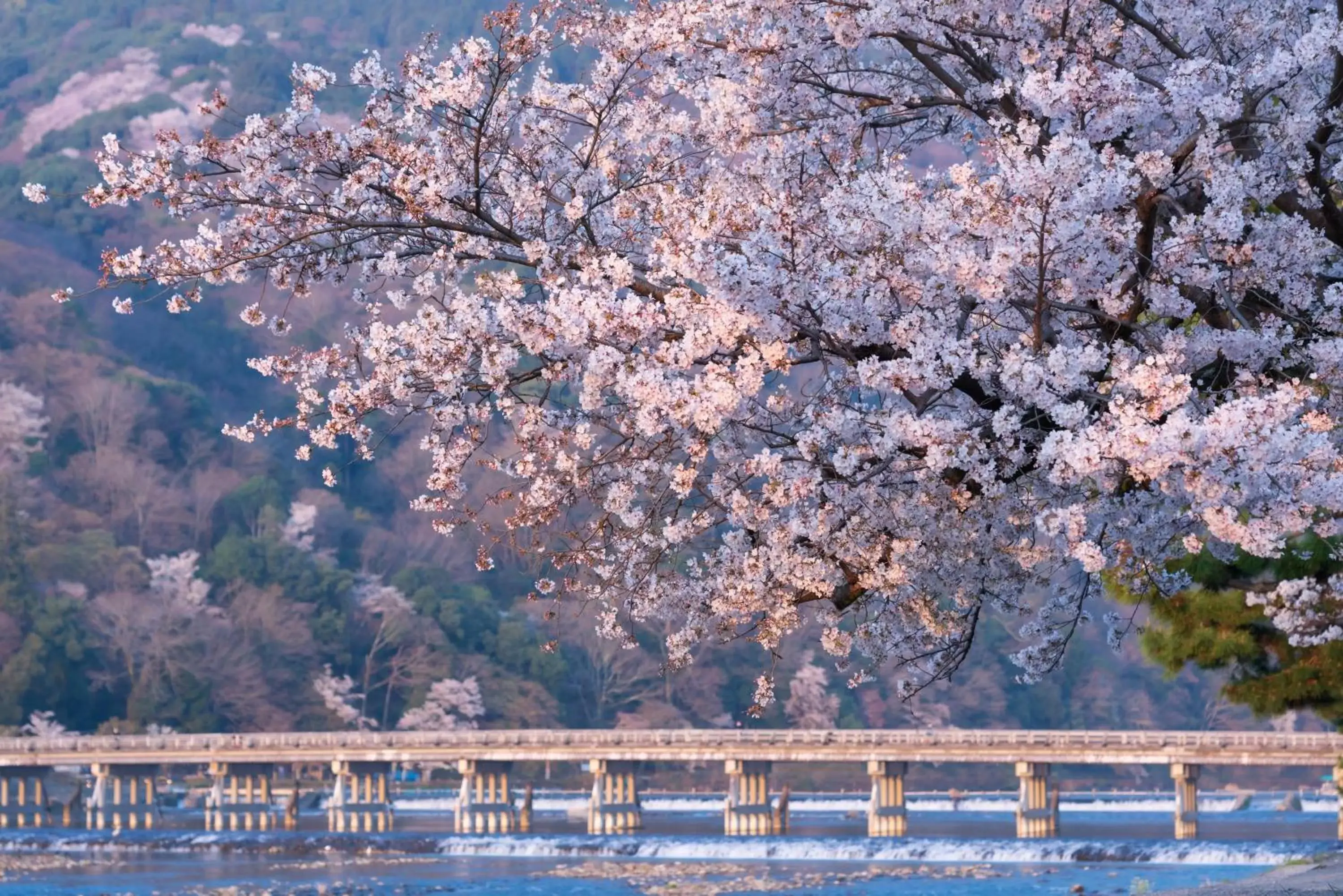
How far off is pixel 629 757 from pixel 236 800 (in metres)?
15.2

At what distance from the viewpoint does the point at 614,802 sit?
159 ft

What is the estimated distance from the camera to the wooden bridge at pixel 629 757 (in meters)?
44.0

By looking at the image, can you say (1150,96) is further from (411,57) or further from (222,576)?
(222,576)

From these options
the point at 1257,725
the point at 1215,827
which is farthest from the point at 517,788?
the point at 1257,725

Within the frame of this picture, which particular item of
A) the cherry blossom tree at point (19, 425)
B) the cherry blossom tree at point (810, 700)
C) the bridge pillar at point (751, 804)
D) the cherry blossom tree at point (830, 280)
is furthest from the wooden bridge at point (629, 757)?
the cherry blossom tree at point (830, 280)

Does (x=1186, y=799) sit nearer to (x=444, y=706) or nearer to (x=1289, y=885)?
(x=444, y=706)

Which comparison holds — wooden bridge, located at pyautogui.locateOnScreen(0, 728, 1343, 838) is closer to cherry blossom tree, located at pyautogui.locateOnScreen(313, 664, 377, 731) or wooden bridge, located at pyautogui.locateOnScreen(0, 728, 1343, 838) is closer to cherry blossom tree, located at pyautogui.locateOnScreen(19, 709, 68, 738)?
cherry blossom tree, located at pyautogui.locateOnScreen(19, 709, 68, 738)

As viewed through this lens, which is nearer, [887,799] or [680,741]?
[887,799]

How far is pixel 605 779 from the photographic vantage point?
48156 millimetres

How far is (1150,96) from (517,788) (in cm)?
5872

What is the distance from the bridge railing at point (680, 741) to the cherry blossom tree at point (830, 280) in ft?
122

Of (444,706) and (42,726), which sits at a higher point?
(444,706)

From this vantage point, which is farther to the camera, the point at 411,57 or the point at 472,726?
the point at 472,726

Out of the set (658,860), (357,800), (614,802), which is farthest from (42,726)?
(658,860)
